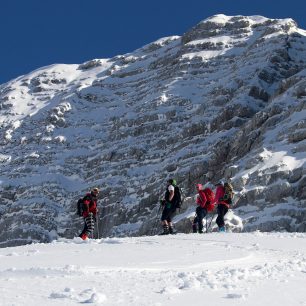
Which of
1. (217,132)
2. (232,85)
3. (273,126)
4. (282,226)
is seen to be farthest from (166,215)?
(232,85)

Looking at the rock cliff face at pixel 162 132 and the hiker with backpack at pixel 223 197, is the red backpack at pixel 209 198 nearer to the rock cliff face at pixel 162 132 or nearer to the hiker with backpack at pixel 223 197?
the hiker with backpack at pixel 223 197

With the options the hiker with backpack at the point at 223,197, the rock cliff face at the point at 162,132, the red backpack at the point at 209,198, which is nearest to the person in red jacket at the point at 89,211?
the red backpack at the point at 209,198

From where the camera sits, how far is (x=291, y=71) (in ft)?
397

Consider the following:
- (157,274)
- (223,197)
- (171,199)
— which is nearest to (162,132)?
(223,197)

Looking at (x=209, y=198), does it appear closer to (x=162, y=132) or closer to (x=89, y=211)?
(x=89, y=211)

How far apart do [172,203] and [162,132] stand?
100 m

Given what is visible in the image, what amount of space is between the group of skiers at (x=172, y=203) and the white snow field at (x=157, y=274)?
218 inches

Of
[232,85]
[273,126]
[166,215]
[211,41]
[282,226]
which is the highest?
[211,41]

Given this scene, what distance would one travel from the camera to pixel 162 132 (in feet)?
403

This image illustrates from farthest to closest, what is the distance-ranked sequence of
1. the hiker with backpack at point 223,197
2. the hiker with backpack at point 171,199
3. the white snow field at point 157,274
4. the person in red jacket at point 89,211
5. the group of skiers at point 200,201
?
1. the hiker with backpack at point 223,197
2. the group of skiers at point 200,201
3. the hiker with backpack at point 171,199
4. the person in red jacket at point 89,211
5. the white snow field at point 157,274

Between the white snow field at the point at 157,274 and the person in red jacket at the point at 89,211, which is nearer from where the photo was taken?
the white snow field at the point at 157,274

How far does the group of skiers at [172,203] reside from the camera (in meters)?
22.6

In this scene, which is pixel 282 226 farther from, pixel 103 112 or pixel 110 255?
pixel 103 112

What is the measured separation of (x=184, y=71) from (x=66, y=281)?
130037 millimetres
